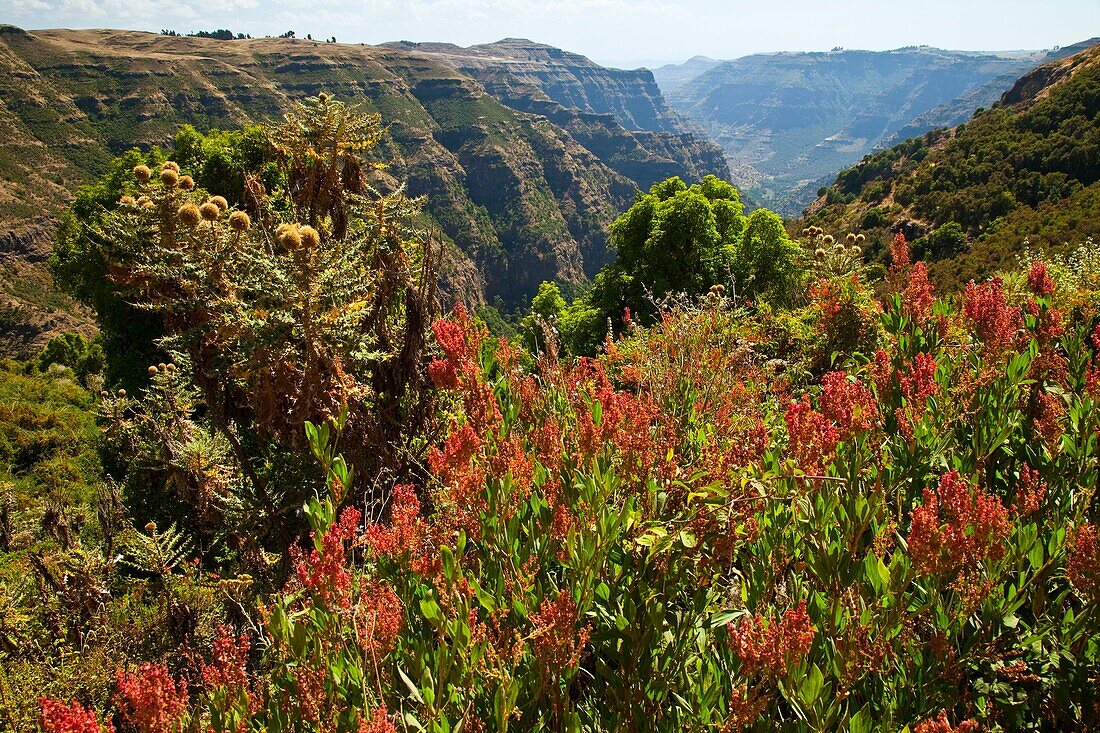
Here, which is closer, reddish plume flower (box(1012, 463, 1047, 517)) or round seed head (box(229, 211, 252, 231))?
reddish plume flower (box(1012, 463, 1047, 517))

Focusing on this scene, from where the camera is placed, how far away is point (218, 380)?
16.2 feet

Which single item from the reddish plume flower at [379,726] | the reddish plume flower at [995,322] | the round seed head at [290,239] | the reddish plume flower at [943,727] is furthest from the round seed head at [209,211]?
the reddish plume flower at [943,727]

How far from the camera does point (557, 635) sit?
66.2 inches

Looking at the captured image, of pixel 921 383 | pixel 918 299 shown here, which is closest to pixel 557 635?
pixel 921 383

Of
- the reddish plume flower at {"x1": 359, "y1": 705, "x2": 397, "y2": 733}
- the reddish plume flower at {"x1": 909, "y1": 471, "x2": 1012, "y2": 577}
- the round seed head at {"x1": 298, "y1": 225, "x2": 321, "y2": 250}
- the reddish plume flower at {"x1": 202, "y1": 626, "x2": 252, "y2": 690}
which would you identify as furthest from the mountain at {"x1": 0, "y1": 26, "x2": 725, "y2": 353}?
the reddish plume flower at {"x1": 909, "y1": 471, "x2": 1012, "y2": 577}

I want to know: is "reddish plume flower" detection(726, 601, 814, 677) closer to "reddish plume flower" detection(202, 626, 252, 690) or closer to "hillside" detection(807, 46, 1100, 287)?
"reddish plume flower" detection(202, 626, 252, 690)

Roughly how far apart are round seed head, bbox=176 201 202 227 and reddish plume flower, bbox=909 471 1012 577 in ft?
17.5

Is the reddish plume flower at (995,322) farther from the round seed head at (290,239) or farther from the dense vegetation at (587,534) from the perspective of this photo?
Answer: the round seed head at (290,239)

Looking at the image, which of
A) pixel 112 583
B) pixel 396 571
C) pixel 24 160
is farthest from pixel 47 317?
pixel 396 571

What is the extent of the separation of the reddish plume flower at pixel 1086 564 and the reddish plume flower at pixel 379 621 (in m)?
1.96

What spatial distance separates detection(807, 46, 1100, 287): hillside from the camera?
31656 mm

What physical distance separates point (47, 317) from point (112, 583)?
53.0 meters

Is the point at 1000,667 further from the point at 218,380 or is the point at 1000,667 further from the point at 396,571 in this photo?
the point at 218,380

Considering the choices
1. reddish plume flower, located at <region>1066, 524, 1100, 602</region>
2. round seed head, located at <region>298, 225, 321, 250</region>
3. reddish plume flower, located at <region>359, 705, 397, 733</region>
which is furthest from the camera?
round seed head, located at <region>298, 225, 321, 250</region>
